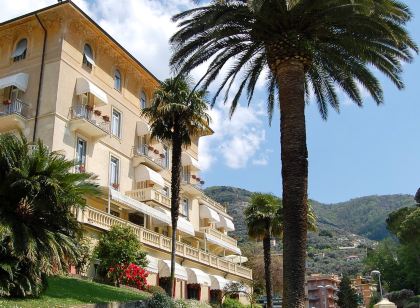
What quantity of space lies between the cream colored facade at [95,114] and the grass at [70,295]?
5.53 m

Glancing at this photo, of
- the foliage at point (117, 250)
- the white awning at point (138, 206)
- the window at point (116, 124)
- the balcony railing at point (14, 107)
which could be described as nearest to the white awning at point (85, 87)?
the balcony railing at point (14, 107)

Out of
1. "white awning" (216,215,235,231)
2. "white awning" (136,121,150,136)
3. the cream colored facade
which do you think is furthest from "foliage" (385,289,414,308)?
"white awning" (136,121,150,136)

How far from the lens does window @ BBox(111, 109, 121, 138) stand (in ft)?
120

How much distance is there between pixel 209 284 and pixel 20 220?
85.8ft

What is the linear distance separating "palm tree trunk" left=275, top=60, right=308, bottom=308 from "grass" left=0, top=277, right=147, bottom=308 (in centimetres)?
691

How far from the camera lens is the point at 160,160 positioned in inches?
1661

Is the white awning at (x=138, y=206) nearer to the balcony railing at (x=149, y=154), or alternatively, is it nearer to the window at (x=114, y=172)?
the window at (x=114, y=172)

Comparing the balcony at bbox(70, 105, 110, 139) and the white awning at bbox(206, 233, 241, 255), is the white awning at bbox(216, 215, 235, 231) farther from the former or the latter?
the balcony at bbox(70, 105, 110, 139)

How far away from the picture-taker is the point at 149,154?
40.7 m

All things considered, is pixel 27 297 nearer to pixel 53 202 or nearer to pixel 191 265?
pixel 53 202

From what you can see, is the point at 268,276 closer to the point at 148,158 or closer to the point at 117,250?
the point at 148,158

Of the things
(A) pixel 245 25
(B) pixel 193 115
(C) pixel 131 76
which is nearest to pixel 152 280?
(B) pixel 193 115

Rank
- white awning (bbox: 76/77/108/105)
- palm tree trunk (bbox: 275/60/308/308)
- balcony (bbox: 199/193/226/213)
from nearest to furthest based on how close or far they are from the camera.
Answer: palm tree trunk (bbox: 275/60/308/308), white awning (bbox: 76/77/108/105), balcony (bbox: 199/193/226/213)

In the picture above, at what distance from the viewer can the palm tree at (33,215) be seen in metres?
14.7
